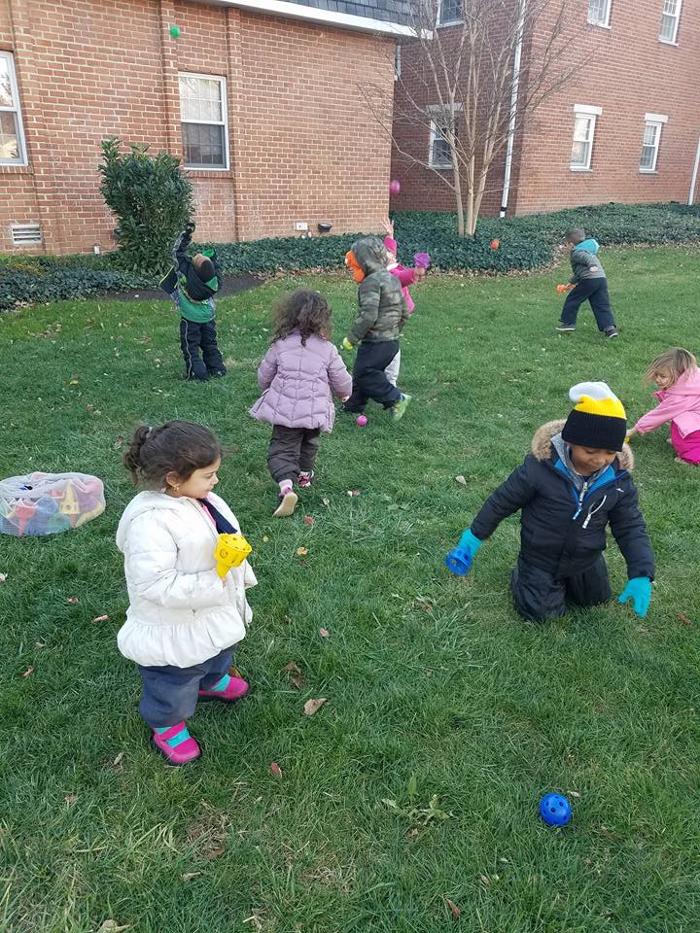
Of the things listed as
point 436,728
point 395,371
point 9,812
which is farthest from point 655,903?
point 395,371

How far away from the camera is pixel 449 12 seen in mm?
18703

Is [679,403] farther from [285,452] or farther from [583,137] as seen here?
[583,137]

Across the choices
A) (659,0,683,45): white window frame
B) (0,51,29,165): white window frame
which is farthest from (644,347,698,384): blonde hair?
(659,0,683,45): white window frame

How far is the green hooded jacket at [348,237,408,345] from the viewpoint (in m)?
5.93

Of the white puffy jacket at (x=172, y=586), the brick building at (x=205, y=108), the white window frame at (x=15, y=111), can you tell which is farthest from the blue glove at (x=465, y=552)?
the white window frame at (x=15, y=111)

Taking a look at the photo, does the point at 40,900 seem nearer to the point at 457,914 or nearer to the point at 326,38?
the point at 457,914

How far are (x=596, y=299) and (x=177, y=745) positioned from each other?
826 centimetres

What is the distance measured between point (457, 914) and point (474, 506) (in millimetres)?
2846

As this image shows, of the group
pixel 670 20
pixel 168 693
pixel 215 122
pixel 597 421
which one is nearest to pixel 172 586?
pixel 168 693

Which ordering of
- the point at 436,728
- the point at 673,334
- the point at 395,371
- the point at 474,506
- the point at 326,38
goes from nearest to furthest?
the point at 436,728 < the point at 474,506 < the point at 395,371 < the point at 673,334 < the point at 326,38

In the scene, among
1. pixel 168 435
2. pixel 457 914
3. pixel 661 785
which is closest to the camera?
pixel 457 914

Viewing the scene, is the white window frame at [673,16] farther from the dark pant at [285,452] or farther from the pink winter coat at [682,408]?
the dark pant at [285,452]

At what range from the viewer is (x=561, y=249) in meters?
16.1

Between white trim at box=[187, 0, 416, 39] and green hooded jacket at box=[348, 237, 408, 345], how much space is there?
924cm
